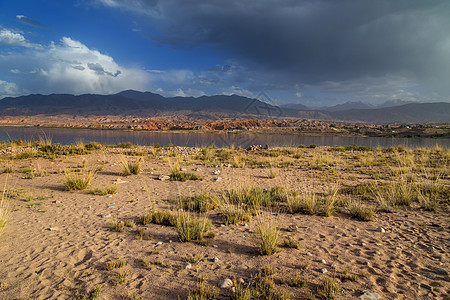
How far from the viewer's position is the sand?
293cm

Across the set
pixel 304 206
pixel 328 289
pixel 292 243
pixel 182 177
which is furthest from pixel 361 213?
pixel 182 177

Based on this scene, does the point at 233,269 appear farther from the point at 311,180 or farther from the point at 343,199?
the point at 311,180

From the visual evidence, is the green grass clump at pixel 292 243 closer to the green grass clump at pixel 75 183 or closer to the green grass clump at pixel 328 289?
the green grass clump at pixel 328 289

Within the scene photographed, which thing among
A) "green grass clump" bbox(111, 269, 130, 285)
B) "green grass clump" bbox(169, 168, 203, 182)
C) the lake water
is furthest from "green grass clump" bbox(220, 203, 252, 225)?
the lake water

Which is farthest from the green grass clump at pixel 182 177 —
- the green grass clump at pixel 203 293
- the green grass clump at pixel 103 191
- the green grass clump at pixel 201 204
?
the green grass clump at pixel 203 293

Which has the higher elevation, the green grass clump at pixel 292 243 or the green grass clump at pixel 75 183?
the green grass clump at pixel 75 183

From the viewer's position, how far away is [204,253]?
383 centimetres

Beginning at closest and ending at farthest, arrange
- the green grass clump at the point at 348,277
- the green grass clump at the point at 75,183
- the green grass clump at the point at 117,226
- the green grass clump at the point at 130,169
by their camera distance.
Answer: the green grass clump at the point at 348,277 < the green grass clump at the point at 117,226 < the green grass clump at the point at 75,183 < the green grass clump at the point at 130,169

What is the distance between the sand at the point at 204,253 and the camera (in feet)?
9.61

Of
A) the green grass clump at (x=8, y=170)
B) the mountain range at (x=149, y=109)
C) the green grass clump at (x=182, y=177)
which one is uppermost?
the mountain range at (x=149, y=109)

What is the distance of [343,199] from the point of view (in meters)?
6.75

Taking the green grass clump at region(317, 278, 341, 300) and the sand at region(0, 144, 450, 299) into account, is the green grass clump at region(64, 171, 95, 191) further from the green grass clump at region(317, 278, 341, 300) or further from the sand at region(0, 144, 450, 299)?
the green grass clump at region(317, 278, 341, 300)

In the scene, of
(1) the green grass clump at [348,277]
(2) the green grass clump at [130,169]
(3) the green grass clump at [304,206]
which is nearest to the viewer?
(1) the green grass clump at [348,277]

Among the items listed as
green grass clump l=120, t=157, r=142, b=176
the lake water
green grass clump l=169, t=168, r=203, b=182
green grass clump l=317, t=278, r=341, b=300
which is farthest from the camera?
the lake water
